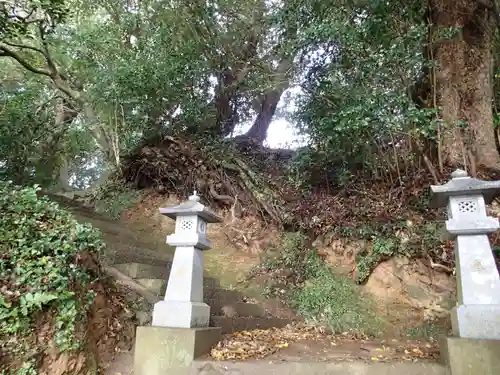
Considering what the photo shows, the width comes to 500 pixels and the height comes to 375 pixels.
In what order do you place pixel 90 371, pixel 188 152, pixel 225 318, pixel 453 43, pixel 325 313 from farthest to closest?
pixel 188 152
pixel 453 43
pixel 325 313
pixel 225 318
pixel 90 371

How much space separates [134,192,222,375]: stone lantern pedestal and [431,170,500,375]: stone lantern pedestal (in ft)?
6.73

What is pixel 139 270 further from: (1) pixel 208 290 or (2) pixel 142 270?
(1) pixel 208 290

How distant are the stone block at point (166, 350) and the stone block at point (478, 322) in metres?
2.11

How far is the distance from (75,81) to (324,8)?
583 centimetres

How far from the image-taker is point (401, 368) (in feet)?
9.14

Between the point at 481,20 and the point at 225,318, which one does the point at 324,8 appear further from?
the point at 225,318

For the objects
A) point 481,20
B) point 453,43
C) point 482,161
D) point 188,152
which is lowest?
point 482,161

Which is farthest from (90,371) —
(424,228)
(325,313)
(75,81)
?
(75,81)

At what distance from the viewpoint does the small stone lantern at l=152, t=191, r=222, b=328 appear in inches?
125

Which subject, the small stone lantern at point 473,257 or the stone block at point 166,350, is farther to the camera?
the stone block at point 166,350

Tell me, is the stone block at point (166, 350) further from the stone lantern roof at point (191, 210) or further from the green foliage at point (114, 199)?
the green foliage at point (114, 199)

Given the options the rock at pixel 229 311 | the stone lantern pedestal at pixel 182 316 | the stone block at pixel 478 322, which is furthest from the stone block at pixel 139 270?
the stone block at pixel 478 322

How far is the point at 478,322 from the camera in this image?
2.67 metres

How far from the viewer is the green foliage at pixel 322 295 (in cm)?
476
